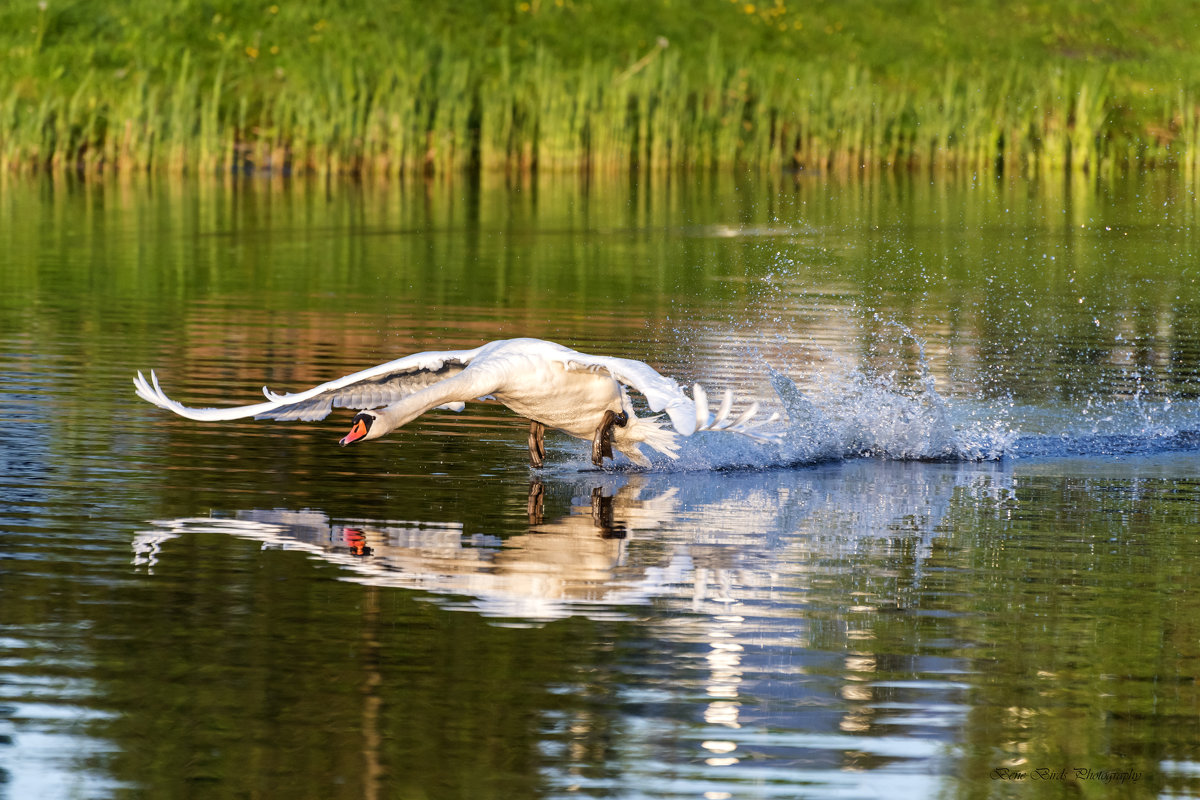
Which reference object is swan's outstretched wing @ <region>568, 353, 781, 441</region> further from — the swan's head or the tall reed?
the tall reed

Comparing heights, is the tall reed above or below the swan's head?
above

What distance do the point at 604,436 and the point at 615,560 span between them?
2151 mm

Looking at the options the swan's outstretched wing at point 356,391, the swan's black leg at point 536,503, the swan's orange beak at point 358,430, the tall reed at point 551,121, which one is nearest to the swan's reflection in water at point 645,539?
the swan's black leg at point 536,503

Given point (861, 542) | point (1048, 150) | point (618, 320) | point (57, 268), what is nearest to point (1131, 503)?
point (861, 542)

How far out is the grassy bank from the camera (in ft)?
112

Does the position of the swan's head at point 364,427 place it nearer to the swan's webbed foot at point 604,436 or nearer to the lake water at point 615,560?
the lake water at point 615,560

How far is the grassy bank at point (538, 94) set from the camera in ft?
112

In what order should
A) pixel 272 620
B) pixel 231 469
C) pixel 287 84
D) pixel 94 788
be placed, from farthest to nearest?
pixel 287 84
pixel 231 469
pixel 272 620
pixel 94 788

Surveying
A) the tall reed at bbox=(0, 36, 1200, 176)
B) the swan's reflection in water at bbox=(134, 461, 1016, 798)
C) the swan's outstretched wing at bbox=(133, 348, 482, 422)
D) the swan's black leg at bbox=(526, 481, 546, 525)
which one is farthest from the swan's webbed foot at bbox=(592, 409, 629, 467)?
the tall reed at bbox=(0, 36, 1200, 176)

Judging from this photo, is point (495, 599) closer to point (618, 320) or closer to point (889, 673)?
point (889, 673)

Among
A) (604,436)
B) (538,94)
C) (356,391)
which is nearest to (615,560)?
(604,436)

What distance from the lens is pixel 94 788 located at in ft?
18.9

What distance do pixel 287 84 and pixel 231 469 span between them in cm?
2607

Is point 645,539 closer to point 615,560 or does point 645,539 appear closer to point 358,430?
point 615,560
